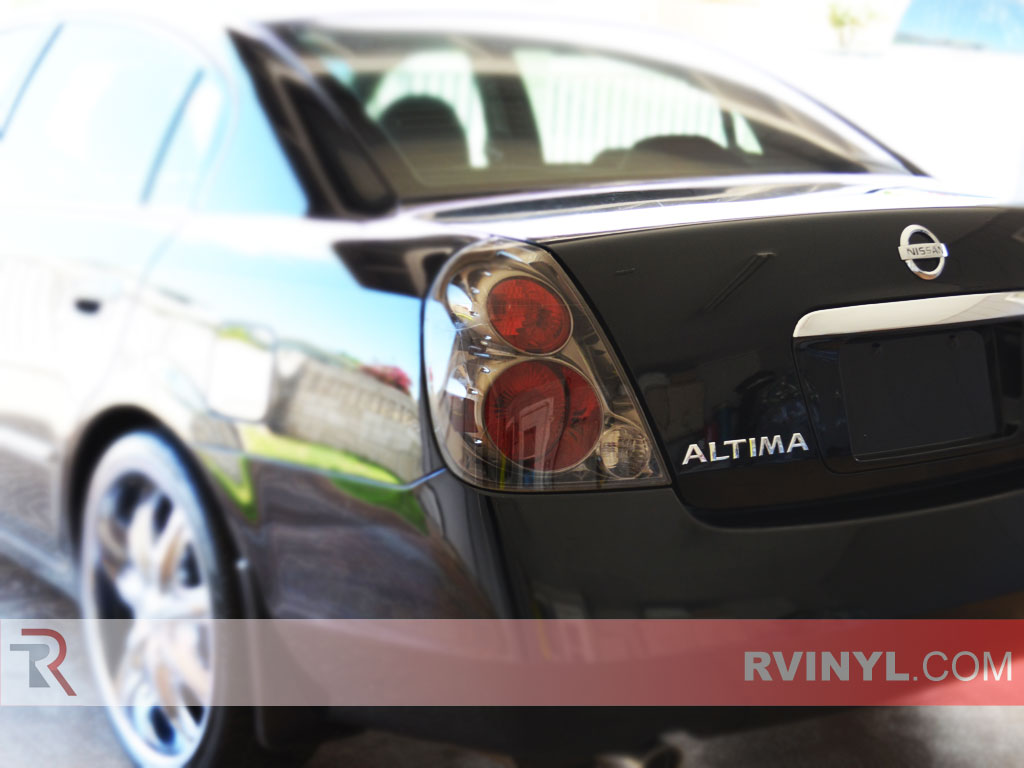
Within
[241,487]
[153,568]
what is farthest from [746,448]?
[153,568]

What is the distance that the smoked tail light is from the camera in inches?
53.6

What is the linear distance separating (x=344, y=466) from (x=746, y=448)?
50 centimetres

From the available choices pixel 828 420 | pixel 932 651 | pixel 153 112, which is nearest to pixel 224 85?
pixel 153 112

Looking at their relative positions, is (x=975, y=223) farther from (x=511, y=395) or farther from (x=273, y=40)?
(x=273, y=40)

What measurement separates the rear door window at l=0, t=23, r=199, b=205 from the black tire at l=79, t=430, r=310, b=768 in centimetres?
50

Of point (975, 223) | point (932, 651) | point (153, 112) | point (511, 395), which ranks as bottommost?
point (932, 651)

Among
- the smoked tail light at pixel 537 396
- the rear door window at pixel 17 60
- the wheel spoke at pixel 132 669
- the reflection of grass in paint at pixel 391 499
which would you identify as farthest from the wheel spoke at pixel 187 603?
the rear door window at pixel 17 60

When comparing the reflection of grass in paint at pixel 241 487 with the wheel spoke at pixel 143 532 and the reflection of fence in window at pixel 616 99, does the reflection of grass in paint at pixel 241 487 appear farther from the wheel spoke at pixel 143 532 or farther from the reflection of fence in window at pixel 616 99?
the reflection of fence in window at pixel 616 99

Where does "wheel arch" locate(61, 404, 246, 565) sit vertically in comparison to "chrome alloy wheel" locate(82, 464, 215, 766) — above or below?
above

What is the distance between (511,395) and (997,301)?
2.20 ft

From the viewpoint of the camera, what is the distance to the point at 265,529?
1645mm

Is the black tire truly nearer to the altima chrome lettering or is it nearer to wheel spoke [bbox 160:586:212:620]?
wheel spoke [bbox 160:586:212:620]

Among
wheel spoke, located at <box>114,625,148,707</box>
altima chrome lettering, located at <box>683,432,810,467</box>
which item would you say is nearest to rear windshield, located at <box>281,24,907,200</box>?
altima chrome lettering, located at <box>683,432,810,467</box>

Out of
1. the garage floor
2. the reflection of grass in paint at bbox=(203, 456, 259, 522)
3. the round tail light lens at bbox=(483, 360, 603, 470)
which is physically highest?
the round tail light lens at bbox=(483, 360, 603, 470)
